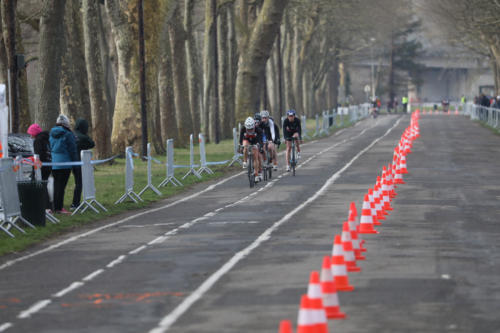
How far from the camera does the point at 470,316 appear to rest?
10.0m

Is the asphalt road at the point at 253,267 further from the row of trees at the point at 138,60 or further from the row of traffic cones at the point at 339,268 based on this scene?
the row of trees at the point at 138,60

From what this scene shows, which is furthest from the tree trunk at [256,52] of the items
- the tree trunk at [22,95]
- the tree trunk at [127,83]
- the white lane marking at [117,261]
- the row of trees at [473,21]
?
the white lane marking at [117,261]

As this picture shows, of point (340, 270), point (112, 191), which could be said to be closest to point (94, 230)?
point (112, 191)

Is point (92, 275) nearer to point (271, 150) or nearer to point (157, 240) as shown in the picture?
point (157, 240)

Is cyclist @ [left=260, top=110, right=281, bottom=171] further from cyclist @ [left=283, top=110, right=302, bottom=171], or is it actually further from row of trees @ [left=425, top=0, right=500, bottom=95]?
row of trees @ [left=425, top=0, right=500, bottom=95]

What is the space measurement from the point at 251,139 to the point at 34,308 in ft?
54.1

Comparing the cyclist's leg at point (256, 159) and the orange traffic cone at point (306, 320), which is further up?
the orange traffic cone at point (306, 320)

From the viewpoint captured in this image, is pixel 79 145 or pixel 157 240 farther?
pixel 79 145

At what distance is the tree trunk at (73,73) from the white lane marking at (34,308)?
2138 centimetres

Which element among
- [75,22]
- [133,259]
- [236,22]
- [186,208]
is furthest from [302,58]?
[133,259]

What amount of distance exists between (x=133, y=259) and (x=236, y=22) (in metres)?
36.1

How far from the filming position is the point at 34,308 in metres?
10.9

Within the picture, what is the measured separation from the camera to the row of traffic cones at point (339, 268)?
811cm

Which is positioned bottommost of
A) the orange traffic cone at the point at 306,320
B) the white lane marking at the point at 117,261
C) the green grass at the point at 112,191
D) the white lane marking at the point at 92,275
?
the green grass at the point at 112,191
